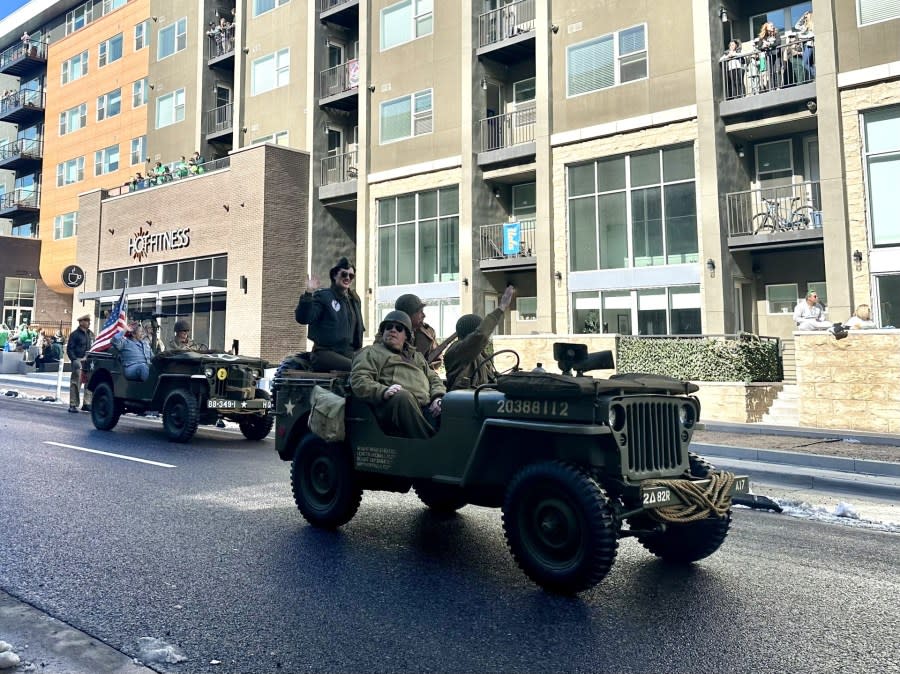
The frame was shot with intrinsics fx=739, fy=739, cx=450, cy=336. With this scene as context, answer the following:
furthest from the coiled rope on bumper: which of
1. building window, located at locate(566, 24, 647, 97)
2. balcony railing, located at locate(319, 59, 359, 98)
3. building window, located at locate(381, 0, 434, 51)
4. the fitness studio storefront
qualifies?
balcony railing, located at locate(319, 59, 359, 98)

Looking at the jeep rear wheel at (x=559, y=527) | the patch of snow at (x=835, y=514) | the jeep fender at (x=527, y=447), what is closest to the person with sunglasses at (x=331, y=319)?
the jeep fender at (x=527, y=447)

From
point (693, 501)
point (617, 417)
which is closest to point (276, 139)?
point (617, 417)

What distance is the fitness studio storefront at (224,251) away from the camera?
28.9m

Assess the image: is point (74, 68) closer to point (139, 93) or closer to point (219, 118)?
point (139, 93)

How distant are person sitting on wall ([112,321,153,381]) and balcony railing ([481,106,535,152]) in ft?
47.1

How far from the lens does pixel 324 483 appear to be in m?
6.22

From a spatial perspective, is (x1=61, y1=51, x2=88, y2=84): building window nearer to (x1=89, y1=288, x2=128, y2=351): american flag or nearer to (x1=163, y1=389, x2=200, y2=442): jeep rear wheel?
(x1=89, y1=288, x2=128, y2=351): american flag

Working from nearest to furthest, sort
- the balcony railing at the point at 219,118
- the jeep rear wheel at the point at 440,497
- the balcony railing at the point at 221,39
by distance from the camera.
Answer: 1. the jeep rear wheel at the point at 440,497
2. the balcony railing at the point at 221,39
3. the balcony railing at the point at 219,118

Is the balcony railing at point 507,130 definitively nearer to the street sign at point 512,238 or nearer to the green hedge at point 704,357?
the street sign at point 512,238

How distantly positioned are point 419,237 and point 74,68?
31.3m

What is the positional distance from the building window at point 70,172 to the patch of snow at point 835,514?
45.1 m

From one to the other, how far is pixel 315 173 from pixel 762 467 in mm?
23771

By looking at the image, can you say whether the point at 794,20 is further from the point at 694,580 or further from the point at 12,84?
the point at 12,84

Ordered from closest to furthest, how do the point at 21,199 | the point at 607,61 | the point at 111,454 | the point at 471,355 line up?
the point at 471,355 → the point at 111,454 → the point at 607,61 → the point at 21,199
